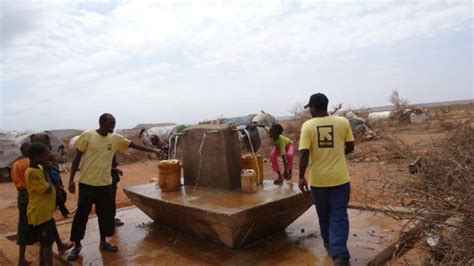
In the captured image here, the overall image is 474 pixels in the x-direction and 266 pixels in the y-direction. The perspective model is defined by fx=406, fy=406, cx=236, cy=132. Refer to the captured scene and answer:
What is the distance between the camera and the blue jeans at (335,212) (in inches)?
150

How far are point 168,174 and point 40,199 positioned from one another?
1.70 m

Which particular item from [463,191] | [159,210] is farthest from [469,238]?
[159,210]

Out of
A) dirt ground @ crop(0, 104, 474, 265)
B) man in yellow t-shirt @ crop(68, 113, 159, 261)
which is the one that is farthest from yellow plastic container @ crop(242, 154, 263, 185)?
man in yellow t-shirt @ crop(68, 113, 159, 261)

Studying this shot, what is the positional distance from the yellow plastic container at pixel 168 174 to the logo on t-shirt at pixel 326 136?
7.49ft

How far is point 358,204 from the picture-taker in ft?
19.9

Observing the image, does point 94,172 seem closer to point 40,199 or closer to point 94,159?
point 94,159

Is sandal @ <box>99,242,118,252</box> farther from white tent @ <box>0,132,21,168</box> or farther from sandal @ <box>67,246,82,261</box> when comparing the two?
white tent @ <box>0,132,21,168</box>

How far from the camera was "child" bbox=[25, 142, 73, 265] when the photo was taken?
4.10 metres

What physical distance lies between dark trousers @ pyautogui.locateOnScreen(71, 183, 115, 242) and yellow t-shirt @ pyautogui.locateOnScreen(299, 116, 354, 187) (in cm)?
242

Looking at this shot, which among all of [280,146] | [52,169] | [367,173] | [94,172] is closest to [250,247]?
[280,146]

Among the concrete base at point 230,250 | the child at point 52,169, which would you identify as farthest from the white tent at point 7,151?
the concrete base at point 230,250

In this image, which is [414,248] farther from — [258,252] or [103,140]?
[103,140]

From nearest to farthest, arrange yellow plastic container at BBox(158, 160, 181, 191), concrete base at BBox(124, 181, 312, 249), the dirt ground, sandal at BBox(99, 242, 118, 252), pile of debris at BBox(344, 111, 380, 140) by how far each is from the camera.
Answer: concrete base at BBox(124, 181, 312, 249)
sandal at BBox(99, 242, 118, 252)
yellow plastic container at BBox(158, 160, 181, 191)
the dirt ground
pile of debris at BBox(344, 111, 380, 140)

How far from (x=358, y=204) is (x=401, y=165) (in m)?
4.26
